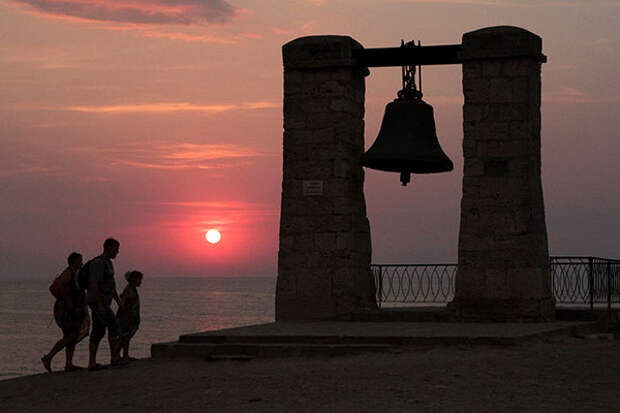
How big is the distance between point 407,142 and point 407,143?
0.02 m

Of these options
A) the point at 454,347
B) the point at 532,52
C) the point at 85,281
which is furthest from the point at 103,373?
the point at 532,52

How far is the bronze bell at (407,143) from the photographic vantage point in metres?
14.9

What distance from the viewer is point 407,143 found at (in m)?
15.0

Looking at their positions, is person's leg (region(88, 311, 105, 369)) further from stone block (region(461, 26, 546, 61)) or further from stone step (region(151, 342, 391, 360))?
stone block (region(461, 26, 546, 61))

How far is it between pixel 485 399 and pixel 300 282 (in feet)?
24.0

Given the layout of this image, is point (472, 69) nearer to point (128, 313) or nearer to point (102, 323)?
point (128, 313)

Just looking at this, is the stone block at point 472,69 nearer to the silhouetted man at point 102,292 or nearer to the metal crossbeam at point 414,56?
the metal crossbeam at point 414,56

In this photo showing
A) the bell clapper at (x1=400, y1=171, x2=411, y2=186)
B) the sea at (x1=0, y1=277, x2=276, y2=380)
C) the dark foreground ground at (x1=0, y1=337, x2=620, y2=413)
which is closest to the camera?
the dark foreground ground at (x1=0, y1=337, x2=620, y2=413)

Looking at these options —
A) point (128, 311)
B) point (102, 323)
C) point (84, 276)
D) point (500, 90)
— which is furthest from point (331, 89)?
point (102, 323)

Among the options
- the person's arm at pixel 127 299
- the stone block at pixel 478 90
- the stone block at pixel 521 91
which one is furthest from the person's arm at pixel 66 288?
the stone block at pixel 521 91

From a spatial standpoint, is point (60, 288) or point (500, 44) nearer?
point (60, 288)

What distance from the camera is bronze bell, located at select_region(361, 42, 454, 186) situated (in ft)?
49.0

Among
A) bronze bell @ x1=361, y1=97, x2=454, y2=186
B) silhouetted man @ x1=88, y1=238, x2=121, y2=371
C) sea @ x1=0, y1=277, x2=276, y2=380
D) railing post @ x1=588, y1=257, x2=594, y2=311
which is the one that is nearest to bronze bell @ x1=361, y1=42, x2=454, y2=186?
bronze bell @ x1=361, y1=97, x2=454, y2=186

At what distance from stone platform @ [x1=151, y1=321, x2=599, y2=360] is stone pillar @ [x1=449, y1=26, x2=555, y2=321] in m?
1.28
